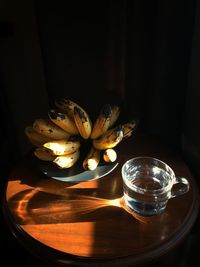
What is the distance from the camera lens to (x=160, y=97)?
2.99ft

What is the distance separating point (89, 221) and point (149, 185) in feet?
0.60

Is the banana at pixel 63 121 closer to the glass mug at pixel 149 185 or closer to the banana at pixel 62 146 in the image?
the banana at pixel 62 146

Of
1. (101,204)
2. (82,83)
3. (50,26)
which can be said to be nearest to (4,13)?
(50,26)

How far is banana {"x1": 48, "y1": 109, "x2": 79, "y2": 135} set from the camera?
28.5 inches

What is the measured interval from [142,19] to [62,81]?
1.00 ft

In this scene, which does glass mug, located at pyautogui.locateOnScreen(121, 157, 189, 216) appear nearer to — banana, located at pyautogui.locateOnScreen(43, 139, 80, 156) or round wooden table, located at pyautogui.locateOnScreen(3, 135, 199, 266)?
round wooden table, located at pyautogui.locateOnScreen(3, 135, 199, 266)

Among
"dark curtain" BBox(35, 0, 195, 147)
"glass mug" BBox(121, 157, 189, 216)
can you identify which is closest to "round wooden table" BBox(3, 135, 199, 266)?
"glass mug" BBox(121, 157, 189, 216)

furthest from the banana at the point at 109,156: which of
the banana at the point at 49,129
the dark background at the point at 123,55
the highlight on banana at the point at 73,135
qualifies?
the dark background at the point at 123,55

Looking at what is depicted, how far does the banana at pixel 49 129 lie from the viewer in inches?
29.2

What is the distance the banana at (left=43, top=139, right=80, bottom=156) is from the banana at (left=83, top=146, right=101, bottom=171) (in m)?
0.04

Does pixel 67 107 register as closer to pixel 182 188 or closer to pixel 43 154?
pixel 43 154

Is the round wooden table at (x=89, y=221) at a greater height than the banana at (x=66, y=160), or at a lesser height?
lesser

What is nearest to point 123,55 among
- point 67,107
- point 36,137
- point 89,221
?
point 67,107

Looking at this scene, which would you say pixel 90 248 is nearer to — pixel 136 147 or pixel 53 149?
Answer: pixel 53 149
